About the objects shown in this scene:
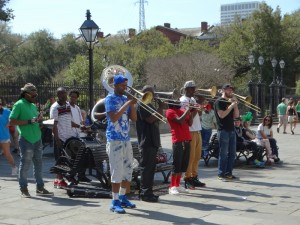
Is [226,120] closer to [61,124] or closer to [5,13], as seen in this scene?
[61,124]

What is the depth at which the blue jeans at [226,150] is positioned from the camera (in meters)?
9.88

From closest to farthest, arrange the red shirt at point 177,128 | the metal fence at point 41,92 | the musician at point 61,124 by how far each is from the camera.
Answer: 1. the red shirt at point 177,128
2. the musician at point 61,124
3. the metal fence at point 41,92

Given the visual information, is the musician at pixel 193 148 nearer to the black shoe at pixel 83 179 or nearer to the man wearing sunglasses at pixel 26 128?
the black shoe at pixel 83 179

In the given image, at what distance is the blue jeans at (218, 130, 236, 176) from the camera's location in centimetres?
988

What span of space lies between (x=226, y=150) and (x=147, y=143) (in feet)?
8.33

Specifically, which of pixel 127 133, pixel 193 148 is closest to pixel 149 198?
pixel 127 133

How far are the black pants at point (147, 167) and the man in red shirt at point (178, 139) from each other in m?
0.63

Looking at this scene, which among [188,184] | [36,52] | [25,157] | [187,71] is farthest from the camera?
[36,52]

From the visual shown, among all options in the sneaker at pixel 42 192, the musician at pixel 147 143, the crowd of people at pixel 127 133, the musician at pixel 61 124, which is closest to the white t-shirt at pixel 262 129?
the crowd of people at pixel 127 133

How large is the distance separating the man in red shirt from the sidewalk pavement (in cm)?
36

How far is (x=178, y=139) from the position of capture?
846 centimetres

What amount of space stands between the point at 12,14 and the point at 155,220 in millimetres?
12920

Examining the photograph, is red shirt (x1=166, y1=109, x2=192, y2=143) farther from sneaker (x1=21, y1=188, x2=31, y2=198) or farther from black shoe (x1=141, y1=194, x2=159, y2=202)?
sneaker (x1=21, y1=188, x2=31, y2=198)

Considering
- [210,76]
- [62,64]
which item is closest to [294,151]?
[210,76]
